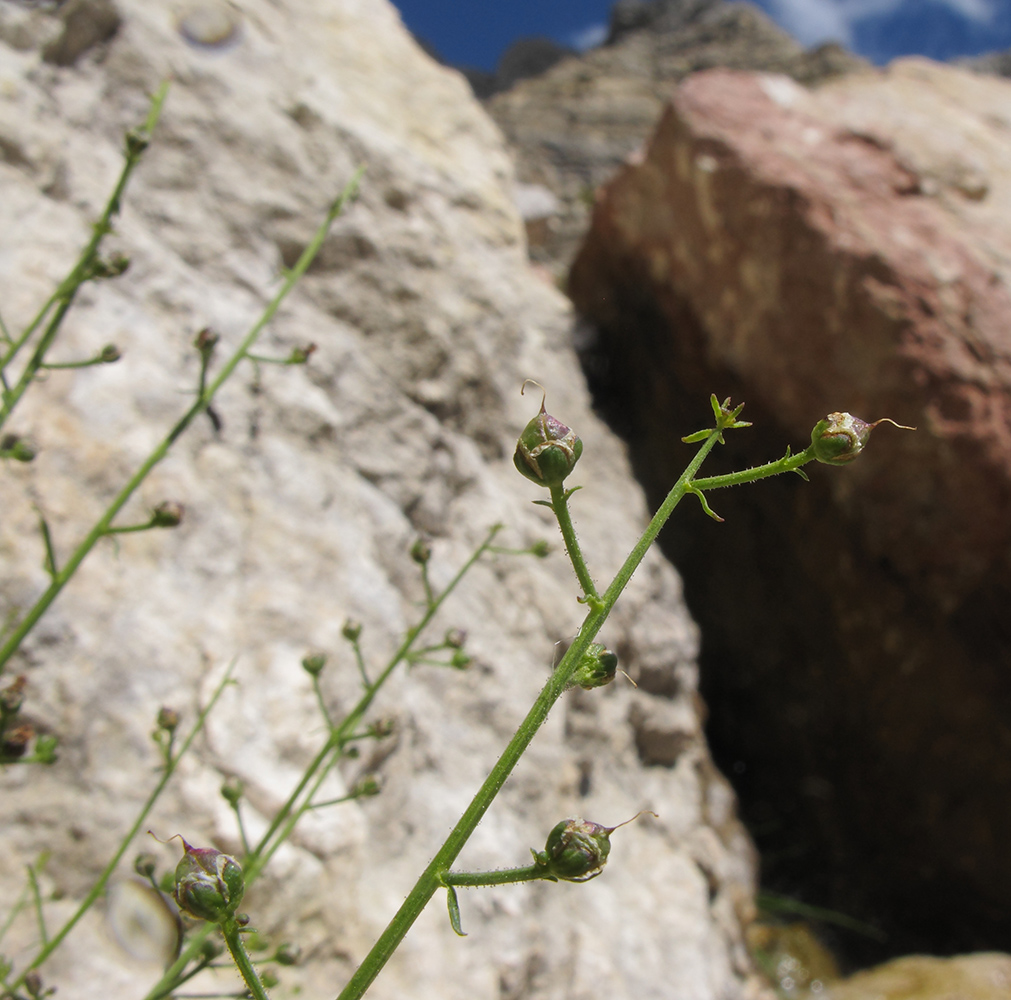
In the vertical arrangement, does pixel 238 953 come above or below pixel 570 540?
below

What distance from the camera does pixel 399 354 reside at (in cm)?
268

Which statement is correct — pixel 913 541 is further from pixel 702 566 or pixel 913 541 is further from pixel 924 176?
pixel 924 176

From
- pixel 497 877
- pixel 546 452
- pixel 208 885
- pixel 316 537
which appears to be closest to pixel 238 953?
pixel 208 885

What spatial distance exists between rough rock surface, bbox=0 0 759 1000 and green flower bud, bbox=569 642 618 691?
0.95 meters

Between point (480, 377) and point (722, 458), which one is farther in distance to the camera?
point (722, 458)

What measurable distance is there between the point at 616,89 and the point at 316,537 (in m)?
13.4

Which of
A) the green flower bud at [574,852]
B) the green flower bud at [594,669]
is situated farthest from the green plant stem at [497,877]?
the green flower bud at [594,669]

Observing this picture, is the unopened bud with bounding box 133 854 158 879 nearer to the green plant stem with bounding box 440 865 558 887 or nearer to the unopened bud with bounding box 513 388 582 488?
the green plant stem with bounding box 440 865 558 887

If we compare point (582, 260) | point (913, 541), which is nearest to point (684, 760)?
point (913, 541)

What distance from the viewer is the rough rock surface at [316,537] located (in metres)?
1.63

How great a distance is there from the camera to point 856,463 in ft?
10.2

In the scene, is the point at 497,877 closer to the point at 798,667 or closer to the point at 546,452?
the point at 546,452

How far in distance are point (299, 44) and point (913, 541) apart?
2.97 m

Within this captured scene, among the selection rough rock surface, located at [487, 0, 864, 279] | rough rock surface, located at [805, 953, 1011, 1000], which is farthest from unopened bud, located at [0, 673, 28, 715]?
rough rock surface, located at [487, 0, 864, 279]
